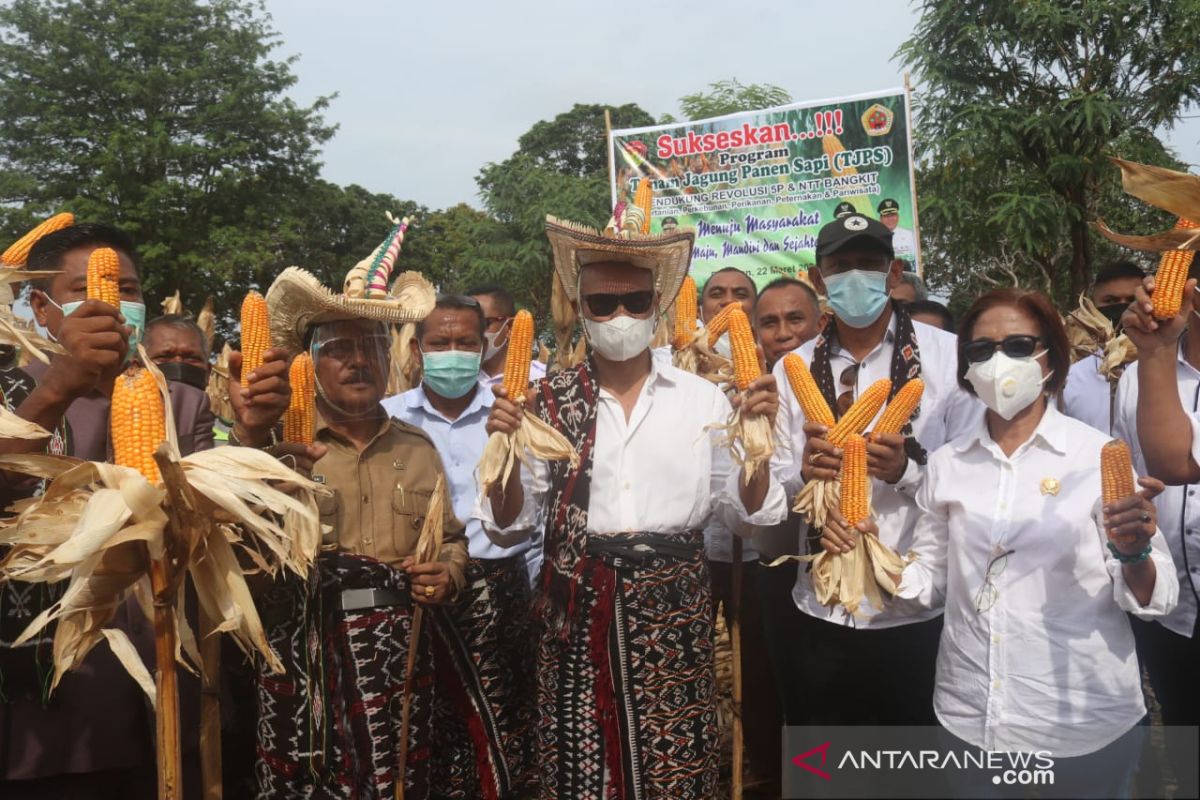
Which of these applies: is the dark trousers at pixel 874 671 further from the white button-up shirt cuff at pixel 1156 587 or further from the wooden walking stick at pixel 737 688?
the white button-up shirt cuff at pixel 1156 587

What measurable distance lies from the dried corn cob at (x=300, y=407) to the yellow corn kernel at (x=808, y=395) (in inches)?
71.5

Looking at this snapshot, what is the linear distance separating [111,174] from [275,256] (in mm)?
5946

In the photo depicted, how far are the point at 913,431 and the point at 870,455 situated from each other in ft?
1.58

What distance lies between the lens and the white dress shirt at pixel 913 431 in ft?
12.7

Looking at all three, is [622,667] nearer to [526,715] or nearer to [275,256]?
[526,715]

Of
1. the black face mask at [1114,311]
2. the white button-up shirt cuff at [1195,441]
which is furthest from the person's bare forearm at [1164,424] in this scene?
the black face mask at [1114,311]

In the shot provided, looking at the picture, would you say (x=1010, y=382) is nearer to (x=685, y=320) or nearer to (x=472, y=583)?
(x=472, y=583)

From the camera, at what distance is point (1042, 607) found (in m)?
3.15

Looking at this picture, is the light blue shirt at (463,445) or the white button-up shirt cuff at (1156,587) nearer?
the white button-up shirt cuff at (1156,587)

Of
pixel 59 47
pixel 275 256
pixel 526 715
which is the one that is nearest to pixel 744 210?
pixel 526 715

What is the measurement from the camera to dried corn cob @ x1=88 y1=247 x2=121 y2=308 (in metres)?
2.85

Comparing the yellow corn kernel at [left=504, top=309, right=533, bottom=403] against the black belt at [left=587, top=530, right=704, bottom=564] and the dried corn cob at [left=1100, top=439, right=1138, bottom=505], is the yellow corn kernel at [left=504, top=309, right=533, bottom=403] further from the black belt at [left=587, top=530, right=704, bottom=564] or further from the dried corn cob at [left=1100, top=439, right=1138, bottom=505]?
the dried corn cob at [left=1100, top=439, right=1138, bottom=505]

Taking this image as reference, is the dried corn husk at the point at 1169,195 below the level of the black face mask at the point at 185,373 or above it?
above

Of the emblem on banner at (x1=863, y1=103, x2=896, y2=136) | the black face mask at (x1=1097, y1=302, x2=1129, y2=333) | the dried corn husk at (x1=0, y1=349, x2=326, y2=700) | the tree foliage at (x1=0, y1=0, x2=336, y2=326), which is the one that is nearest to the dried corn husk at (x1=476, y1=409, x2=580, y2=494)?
the dried corn husk at (x1=0, y1=349, x2=326, y2=700)
